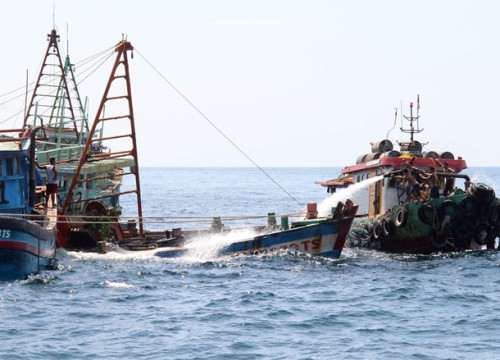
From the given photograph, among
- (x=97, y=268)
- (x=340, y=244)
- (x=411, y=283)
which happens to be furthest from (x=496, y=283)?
(x=97, y=268)

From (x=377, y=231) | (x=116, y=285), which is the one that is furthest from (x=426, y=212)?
(x=116, y=285)

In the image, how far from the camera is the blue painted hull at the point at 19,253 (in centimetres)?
2317

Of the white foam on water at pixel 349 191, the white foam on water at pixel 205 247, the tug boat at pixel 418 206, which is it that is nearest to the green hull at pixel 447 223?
the tug boat at pixel 418 206

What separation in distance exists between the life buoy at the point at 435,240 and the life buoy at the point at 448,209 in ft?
2.13

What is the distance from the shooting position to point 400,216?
1236 inches

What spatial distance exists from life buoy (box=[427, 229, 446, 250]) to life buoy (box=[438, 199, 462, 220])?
25.6 inches

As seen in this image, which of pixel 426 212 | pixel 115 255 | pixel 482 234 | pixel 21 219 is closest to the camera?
pixel 21 219

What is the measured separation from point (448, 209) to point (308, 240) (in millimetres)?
5472

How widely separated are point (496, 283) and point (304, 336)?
9294mm

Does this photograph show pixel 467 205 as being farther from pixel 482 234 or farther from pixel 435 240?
pixel 435 240

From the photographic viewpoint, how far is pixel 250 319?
20.7 metres

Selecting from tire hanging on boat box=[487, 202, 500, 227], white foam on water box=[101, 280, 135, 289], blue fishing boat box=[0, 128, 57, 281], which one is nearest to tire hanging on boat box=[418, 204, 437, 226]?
tire hanging on boat box=[487, 202, 500, 227]

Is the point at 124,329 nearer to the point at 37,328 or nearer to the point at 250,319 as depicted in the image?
the point at 37,328

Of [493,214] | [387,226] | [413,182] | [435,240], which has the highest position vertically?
[413,182]
